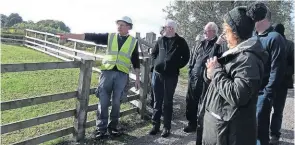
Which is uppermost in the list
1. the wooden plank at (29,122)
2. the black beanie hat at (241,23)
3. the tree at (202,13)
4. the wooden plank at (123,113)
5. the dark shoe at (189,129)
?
the tree at (202,13)

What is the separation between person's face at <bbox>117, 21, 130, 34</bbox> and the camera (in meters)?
5.16

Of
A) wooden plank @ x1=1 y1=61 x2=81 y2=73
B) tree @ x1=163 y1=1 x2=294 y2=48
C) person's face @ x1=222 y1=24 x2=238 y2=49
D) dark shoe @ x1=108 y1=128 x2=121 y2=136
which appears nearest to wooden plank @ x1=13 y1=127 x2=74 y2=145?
dark shoe @ x1=108 y1=128 x2=121 y2=136

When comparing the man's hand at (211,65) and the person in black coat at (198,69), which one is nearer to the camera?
the man's hand at (211,65)

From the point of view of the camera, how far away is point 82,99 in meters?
5.02

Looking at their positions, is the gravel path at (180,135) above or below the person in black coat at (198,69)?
below

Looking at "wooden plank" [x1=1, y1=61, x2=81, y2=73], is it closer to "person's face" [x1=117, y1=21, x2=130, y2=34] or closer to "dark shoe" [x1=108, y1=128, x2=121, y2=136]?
"person's face" [x1=117, y1=21, x2=130, y2=34]

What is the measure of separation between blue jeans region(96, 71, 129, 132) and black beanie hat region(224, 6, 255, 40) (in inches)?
112

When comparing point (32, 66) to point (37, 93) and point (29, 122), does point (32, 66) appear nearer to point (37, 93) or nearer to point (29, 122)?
point (29, 122)

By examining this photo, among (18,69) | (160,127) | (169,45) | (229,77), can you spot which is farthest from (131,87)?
(229,77)

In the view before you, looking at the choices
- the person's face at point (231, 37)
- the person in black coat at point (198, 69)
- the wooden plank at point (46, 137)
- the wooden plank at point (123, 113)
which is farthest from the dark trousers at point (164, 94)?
the person's face at point (231, 37)

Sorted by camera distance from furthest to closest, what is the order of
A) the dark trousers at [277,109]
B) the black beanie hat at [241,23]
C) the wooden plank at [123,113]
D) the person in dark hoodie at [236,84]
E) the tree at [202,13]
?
1. the tree at [202,13]
2. the dark trousers at [277,109]
3. the wooden plank at [123,113]
4. the black beanie hat at [241,23]
5. the person in dark hoodie at [236,84]

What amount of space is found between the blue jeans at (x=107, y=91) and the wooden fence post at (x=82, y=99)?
22cm

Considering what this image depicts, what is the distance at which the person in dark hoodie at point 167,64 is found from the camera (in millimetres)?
5473

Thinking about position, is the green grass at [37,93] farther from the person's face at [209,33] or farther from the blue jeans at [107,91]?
the person's face at [209,33]
